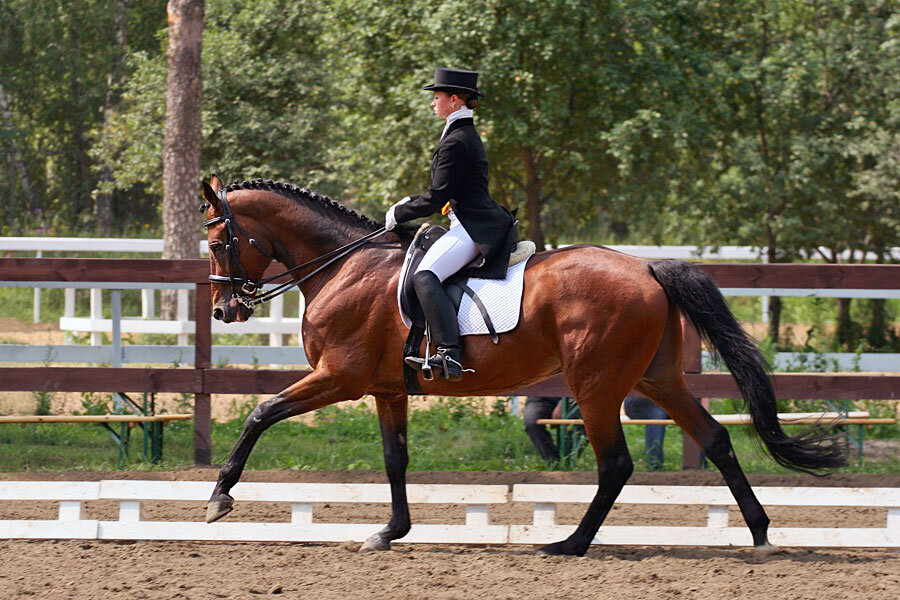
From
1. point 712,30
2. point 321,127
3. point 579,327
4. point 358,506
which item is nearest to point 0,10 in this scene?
point 321,127

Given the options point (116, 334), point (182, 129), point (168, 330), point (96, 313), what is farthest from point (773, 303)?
point (116, 334)

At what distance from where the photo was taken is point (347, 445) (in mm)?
8422

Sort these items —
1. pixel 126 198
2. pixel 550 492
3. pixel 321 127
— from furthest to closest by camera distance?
pixel 126 198
pixel 321 127
pixel 550 492

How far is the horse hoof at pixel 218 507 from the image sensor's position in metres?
5.31

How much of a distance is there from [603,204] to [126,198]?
11.4 metres

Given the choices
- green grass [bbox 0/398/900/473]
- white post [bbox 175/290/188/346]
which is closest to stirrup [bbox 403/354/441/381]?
green grass [bbox 0/398/900/473]

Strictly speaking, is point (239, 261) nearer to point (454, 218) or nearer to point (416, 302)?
point (416, 302)

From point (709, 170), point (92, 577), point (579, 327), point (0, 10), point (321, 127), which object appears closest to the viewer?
point (92, 577)

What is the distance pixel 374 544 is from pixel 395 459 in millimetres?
479

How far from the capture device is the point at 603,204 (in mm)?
15219

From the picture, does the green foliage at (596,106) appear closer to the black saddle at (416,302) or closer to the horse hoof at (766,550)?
the black saddle at (416,302)

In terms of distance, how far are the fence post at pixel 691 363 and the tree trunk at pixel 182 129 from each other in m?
6.05

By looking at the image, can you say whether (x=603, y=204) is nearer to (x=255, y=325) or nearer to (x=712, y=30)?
(x=712, y=30)

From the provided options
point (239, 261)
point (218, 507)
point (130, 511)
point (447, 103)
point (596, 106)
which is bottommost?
point (130, 511)
